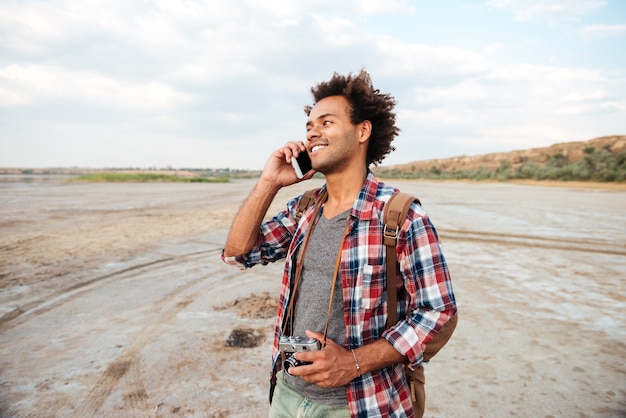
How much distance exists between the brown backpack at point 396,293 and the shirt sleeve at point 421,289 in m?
0.04

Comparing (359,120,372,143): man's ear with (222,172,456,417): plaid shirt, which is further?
(359,120,372,143): man's ear

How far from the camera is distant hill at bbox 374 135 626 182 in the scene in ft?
120

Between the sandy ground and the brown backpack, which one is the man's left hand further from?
the sandy ground

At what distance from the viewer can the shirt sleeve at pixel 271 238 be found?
7.62 ft

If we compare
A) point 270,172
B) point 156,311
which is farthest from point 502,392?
point 156,311

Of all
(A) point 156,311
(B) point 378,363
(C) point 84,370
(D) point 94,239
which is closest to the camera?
(B) point 378,363

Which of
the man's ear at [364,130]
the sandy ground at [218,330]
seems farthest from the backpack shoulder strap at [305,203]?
the sandy ground at [218,330]

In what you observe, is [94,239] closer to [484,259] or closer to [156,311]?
[156,311]

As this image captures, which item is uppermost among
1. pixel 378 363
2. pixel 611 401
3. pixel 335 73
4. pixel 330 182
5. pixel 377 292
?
pixel 335 73

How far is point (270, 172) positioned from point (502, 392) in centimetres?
275

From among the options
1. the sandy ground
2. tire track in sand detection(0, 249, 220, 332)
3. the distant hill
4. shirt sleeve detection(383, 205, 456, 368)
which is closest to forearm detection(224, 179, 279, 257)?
shirt sleeve detection(383, 205, 456, 368)

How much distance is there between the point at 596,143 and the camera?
174ft

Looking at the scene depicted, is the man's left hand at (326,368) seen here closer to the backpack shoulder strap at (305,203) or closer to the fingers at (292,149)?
the backpack shoulder strap at (305,203)

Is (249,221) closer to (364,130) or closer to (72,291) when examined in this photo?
(364,130)
